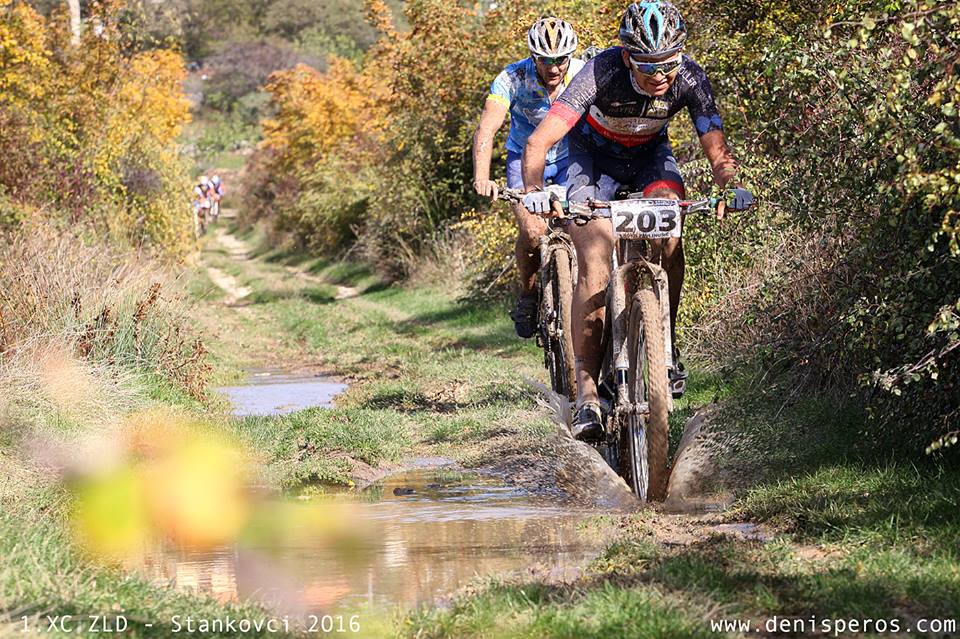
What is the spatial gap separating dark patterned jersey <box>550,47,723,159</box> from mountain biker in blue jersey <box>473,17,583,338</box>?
1494 millimetres

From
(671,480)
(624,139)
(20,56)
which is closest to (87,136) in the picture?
(20,56)

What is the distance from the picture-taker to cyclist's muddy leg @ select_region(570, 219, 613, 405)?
255 inches

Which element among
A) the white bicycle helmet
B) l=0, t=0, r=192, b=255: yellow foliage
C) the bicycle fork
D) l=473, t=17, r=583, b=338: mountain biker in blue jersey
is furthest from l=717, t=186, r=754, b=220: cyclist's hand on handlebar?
l=0, t=0, r=192, b=255: yellow foliage

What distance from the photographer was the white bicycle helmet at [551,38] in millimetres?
8055

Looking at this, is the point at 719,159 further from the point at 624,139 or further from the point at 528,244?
the point at 528,244

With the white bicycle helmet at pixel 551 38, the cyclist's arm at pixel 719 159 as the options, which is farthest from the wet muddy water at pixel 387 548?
the white bicycle helmet at pixel 551 38

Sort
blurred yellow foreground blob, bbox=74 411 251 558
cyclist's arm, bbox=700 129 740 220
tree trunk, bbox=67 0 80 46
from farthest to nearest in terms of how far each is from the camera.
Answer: tree trunk, bbox=67 0 80 46
cyclist's arm, bbox=700 129 740 220
blurred yellow foreground blob, bbox=74 411 251 558

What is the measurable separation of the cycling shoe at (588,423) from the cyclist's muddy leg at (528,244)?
7.19ft

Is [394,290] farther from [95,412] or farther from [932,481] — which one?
[932,481]

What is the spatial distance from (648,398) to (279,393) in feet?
18.6

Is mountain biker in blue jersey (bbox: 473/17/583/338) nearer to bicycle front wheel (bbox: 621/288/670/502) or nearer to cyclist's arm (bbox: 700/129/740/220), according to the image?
cyclist's arm (bbox: 700/129/740/220)

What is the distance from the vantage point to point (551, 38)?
807 centimetres

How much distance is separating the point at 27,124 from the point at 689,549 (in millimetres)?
16249

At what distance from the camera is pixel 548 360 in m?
8.27
